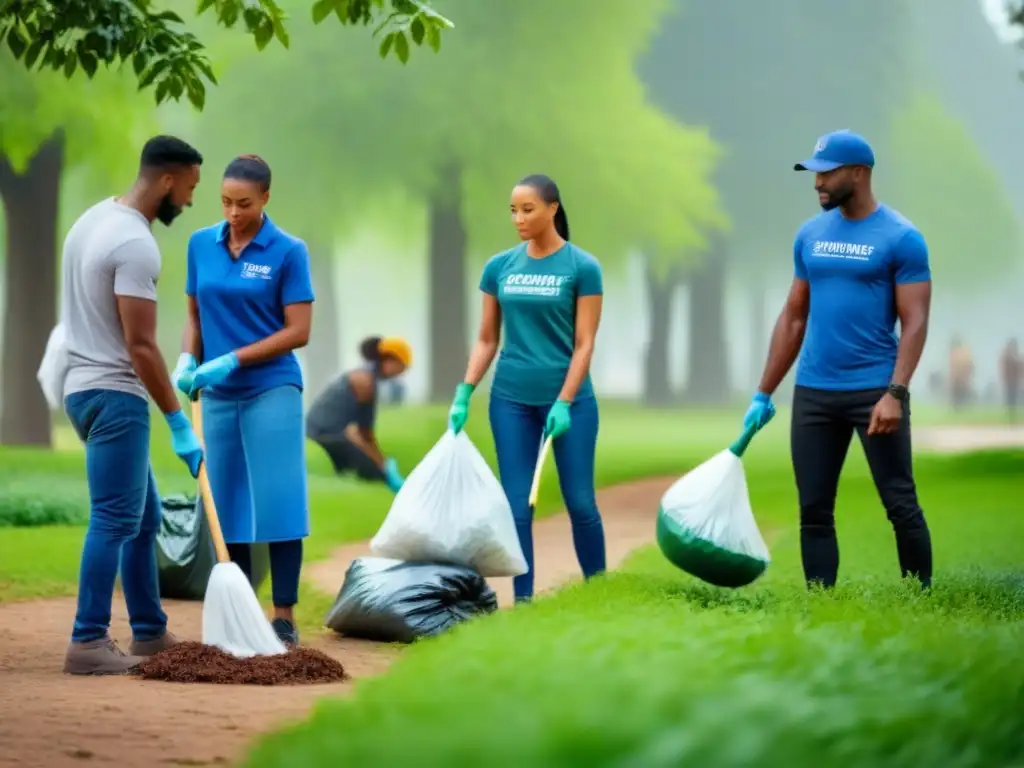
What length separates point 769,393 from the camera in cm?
796

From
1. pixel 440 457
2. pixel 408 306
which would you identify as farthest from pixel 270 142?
pixel 408 306

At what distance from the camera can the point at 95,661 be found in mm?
6832

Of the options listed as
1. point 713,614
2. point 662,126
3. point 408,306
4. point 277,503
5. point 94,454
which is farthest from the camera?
point 408,306

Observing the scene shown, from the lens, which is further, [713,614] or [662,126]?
[662,126]

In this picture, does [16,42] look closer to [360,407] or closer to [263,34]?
[263,34]

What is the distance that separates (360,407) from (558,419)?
26.0ft

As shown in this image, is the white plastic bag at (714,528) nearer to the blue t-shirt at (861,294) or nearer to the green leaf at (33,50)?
the blue t-shirt at (861,294)

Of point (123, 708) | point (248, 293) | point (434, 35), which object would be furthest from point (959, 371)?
point (123, 708)

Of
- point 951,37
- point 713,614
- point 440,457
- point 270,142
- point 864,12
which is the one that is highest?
point 951,37

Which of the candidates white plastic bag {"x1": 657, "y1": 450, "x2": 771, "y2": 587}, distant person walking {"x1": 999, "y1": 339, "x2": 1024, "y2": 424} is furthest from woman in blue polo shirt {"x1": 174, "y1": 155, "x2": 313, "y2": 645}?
distant person walking {"x1": 999, "y1": 339, "x2": 1024, "y2": 424}

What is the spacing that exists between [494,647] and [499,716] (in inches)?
48.2

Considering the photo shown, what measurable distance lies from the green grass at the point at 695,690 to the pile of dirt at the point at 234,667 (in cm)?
57

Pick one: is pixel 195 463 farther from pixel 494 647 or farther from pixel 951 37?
pixel 951 37

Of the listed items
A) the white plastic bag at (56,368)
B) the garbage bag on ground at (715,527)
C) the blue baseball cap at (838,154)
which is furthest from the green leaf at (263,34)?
the garbage bag on ground at (715,527)
